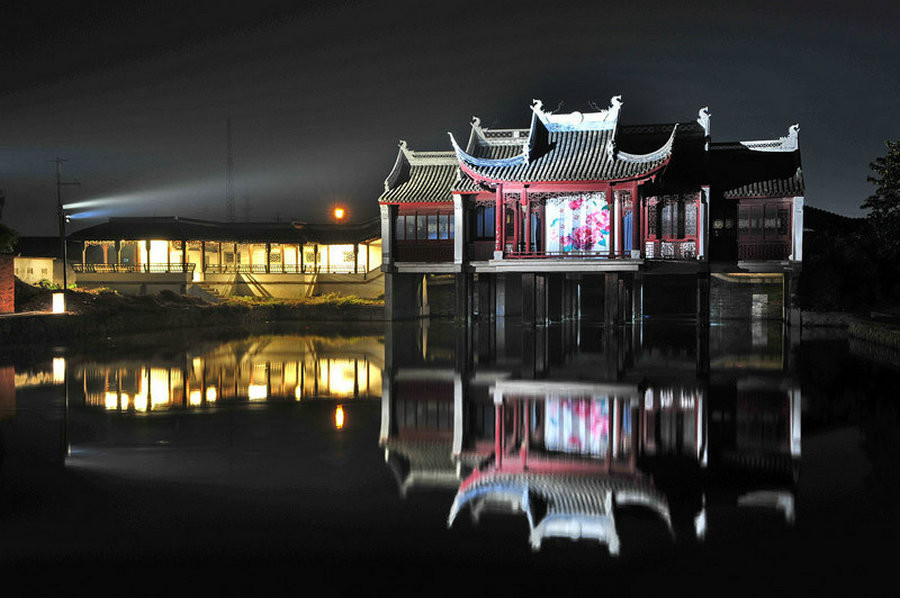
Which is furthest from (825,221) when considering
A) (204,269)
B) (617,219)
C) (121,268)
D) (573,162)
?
(121,268)

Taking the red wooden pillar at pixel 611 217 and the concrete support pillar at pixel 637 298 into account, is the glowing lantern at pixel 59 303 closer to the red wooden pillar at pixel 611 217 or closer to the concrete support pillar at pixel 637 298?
the red wooden pillar at pixel 611 217

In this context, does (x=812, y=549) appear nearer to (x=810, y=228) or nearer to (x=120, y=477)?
(x=120, y=477)

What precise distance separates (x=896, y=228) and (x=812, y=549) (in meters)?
33.1

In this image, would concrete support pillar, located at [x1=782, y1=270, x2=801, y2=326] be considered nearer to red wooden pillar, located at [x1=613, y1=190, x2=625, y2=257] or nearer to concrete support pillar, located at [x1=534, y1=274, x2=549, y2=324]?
red wooden pillar, located at [x1=613, y1=190, x2=625, y2=257]

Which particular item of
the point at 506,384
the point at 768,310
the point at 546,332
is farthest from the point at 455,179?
the point at 506,384

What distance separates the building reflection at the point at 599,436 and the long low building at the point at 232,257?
3071 centimetres

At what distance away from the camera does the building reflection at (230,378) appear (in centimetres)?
1623

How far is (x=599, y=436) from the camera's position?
12391mm

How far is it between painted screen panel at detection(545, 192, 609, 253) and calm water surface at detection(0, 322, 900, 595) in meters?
17.1

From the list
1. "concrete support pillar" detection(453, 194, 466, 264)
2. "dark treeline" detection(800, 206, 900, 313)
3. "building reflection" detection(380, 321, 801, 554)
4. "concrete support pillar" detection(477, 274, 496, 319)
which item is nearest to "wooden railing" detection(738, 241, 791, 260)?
"dark treeline" detection(800, 206, 900, 313)

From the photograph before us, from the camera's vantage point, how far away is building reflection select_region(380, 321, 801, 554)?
27.9 ft

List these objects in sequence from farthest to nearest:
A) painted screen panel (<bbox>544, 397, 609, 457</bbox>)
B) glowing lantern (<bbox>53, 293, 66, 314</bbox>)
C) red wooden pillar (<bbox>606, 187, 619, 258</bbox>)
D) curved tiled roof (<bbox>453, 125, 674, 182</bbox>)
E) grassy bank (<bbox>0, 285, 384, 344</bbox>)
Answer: curved tiled roof (<bbox>453, 125, 674, 182</bbox>), red wooden pillar (<bbox>606, 187, 619, 258</bbox>), glowing lantern (<bbox>53, 293, 66, 314</bbox>), grassy bank (<bbox>0, 285, 384, 344</bbox>), painted screen panel (<bbox>544, 397, 609, 457</bbox>)

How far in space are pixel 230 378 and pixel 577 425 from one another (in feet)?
31.7

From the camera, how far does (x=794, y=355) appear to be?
2519 centimetres
